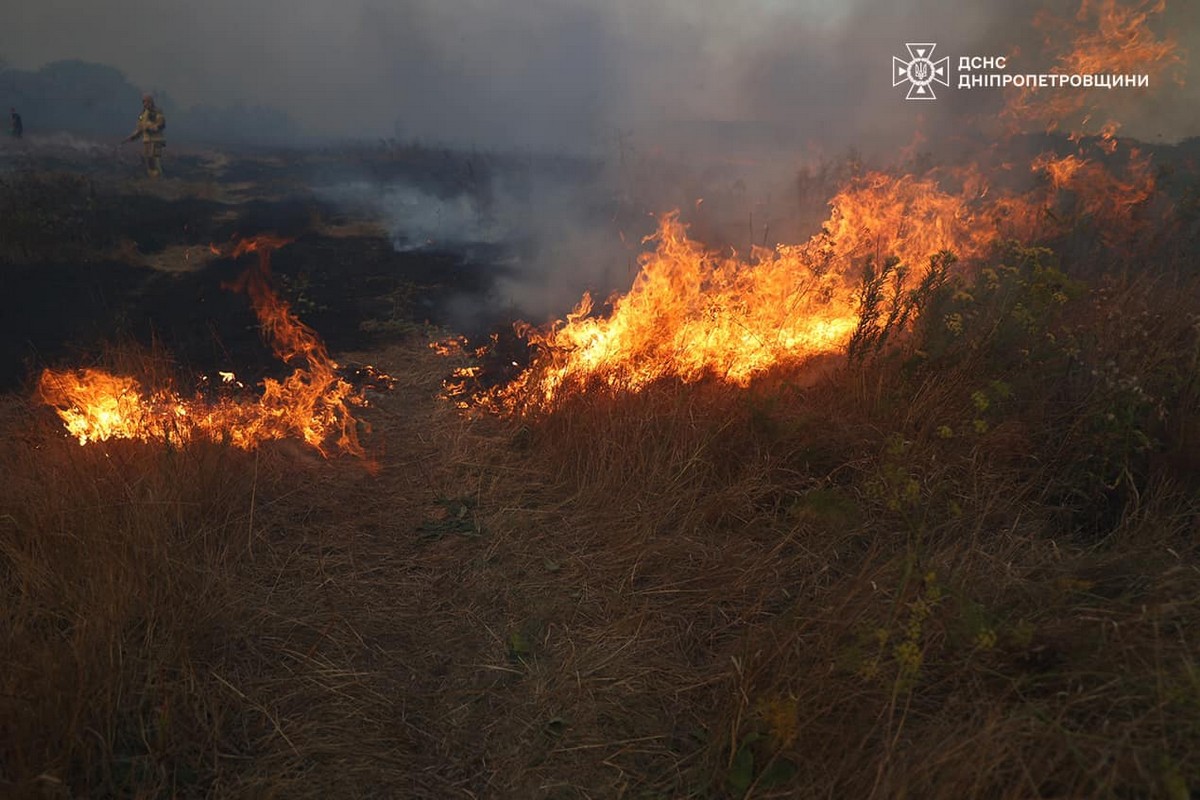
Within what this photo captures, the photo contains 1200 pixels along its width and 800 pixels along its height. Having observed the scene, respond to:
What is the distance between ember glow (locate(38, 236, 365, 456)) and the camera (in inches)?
150

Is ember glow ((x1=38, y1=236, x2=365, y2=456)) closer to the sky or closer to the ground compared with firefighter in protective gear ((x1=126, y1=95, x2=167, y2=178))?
closer to the ground

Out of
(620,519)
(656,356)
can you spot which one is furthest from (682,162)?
(620,519)

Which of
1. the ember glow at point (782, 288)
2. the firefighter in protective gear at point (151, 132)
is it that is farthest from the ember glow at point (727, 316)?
the firefighter in protective gear at point (151, 132)

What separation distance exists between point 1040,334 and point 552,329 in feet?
13.8

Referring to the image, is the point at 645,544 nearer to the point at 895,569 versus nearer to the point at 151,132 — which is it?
the point at 895,569

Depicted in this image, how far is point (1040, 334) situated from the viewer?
12.5 feet

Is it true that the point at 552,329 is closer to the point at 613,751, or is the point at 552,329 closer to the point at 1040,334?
the point at 1040,334

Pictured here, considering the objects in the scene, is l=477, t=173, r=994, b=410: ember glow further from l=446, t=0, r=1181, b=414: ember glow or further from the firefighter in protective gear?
the firefighter in protective gear

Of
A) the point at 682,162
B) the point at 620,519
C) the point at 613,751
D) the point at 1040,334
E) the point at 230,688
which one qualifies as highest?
the point at 682,162

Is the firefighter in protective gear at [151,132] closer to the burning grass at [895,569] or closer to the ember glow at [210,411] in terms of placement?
the ember glow at [210,411]

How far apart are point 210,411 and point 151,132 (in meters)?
16.3

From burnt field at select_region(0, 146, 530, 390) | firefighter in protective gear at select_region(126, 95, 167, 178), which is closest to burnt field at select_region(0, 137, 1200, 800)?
burnt field at select_region(0, 146, 530, 390)

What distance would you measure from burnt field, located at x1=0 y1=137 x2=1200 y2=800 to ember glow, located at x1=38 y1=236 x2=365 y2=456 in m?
0.04

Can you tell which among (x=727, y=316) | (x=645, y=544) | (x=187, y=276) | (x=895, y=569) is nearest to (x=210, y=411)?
(x=645, y=544)
